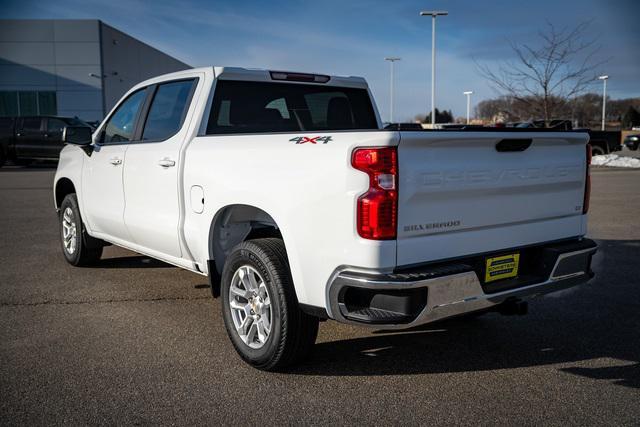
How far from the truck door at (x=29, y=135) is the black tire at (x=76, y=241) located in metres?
17.3

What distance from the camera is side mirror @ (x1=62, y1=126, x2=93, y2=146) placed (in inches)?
227

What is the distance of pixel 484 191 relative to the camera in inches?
137

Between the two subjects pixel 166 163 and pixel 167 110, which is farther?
pixel 167 110

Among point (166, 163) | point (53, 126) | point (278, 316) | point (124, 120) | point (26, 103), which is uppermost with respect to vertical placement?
point (26, 103)

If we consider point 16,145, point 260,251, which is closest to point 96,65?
point 16,145

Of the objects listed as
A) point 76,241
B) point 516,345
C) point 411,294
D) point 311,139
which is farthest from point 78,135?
point 516,345

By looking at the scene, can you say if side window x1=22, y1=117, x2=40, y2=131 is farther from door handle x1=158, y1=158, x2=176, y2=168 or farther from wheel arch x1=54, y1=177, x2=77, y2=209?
door handle x1=158, y1=158, x2=176, y2=168

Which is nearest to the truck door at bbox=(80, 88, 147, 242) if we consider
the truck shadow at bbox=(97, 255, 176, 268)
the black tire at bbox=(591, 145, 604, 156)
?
the truck shadow at bbox=(97, 255, 176, 268)

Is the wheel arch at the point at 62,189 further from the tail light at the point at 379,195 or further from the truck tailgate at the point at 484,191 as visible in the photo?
the truck tailgate at the point at 484,191

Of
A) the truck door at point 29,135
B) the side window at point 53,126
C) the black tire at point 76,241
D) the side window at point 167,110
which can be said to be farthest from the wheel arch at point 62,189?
A: the truck door at point 29,135

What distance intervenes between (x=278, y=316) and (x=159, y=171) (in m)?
1.79

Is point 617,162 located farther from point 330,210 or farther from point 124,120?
point 330,210

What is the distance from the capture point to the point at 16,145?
73.0ft

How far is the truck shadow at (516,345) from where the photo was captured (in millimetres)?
3861
